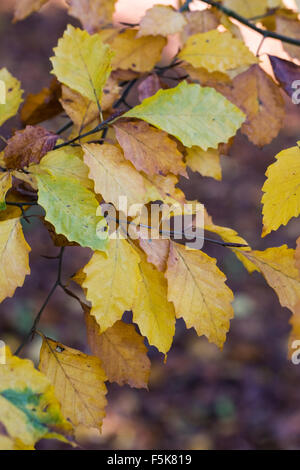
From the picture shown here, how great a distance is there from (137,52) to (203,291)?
449 mm

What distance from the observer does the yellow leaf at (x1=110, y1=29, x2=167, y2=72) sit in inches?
33.0

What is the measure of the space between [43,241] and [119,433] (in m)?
1.22

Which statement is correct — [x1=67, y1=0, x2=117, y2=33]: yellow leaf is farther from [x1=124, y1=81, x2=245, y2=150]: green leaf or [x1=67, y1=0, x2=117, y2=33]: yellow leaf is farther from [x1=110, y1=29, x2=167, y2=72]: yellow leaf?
[x1=124, y1=81, x2=245, y2=150]: green leaf

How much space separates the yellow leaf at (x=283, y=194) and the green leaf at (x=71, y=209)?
0.69 feet

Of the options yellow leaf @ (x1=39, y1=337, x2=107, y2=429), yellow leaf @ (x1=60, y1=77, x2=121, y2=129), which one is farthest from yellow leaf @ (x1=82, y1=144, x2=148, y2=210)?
yellow leaf @ (x1=39, y1=337, x2=107, y2=429)

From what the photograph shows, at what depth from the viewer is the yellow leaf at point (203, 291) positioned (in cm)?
64

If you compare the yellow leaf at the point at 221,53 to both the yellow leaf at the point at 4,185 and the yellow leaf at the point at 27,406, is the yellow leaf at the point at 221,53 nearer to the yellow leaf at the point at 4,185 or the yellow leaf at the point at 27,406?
the yellow leaf at the point at 4,185

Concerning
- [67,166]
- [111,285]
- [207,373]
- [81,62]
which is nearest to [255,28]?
[81,62]

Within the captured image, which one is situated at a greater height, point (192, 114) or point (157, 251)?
point (192, 114)

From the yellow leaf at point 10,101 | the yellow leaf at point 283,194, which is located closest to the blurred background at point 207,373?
the yellow leaf at point 10,101

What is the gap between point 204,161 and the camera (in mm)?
800

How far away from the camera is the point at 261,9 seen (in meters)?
0.99

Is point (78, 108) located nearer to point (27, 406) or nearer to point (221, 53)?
point (221, 53)

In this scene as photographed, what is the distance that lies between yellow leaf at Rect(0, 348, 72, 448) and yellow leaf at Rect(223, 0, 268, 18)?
0.81m
